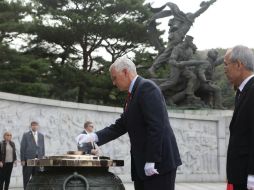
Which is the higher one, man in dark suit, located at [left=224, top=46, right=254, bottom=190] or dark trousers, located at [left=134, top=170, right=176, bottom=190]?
man in dark suit, located at [left=224, top=46, right=254, bottom=190]

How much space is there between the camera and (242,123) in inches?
136

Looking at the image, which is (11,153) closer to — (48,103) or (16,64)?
(48,103)

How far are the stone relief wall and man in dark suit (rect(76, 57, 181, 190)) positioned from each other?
34.5 ft

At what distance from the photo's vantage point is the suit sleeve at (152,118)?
406 cm

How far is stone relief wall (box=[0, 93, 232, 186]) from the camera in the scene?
1468 cm

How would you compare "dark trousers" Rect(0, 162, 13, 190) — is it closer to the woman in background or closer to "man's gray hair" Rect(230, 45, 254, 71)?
the woman in background

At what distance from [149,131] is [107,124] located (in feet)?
40.9

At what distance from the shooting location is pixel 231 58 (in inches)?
140

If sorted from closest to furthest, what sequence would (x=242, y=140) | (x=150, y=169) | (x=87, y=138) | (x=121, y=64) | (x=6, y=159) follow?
(x=242, y=140), (x=150, y=169), (x=121, y=64), (x=87, y=138), (x=6, y=159)

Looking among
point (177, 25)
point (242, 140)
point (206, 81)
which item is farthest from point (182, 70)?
point (242, 140)

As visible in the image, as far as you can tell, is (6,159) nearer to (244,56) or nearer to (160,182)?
(160,182)

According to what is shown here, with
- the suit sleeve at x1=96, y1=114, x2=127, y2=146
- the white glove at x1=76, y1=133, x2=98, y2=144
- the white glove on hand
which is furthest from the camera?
the suit sleeve at x1=96, y1=114, x2=127, y2=146

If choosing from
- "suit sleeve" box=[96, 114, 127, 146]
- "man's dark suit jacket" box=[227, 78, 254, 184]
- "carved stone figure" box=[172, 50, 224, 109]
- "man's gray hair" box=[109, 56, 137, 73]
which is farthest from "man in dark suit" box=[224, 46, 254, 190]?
"carved stone figure" box=[172, 50, 224, 109]

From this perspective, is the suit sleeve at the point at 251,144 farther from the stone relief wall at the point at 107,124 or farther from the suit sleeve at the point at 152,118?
the stone relief wall at the point at 107,124
